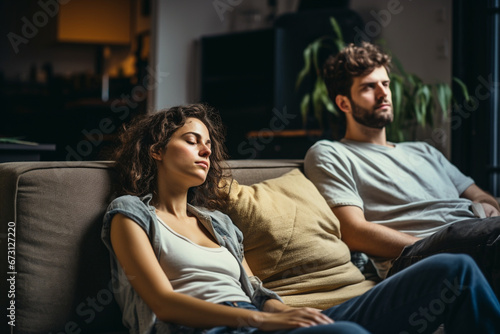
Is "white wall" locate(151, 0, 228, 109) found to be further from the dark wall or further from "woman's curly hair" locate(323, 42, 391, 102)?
"woman's curly hair" locate(323, 42, 391, 102)

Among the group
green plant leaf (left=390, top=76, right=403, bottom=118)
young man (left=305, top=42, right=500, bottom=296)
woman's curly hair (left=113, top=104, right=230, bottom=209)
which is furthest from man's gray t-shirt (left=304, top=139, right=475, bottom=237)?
green plant leaf (left=390, top=76, right=403, bottom=118)

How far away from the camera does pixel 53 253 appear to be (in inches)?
59.2

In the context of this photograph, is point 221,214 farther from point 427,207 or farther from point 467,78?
point 467,78

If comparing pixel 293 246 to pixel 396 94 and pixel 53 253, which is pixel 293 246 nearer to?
pixel 53 253

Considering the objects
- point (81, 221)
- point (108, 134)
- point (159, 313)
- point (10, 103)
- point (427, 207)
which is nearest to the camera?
point (159, 313)

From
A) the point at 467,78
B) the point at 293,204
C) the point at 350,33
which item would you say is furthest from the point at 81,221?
the point at 350,33

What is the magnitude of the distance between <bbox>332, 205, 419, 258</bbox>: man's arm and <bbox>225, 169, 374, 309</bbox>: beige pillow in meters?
0.06

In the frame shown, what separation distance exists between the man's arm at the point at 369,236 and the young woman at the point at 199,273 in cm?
45

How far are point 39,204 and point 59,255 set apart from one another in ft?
0.44

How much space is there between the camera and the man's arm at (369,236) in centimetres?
194

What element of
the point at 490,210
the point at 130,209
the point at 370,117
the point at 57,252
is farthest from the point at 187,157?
the point at 490,210

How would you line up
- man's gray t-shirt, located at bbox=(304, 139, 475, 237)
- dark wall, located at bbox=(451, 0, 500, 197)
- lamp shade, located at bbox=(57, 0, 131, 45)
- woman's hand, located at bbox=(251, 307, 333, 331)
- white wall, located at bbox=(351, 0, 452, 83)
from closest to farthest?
woman's hand, located at bbox=(251, 307, 333, 331) < man's gray t-shirt, located at bbox=(304, 139, 475, 237) < dark wall, located at bbox=(451, 0, 500, 197) < white wall, located at bbox=(351, 0, 452, 83) < lamp shade, located at bbox=(57, 0, 131, 45)

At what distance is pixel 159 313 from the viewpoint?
1313 millimetres

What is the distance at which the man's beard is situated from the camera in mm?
2275
